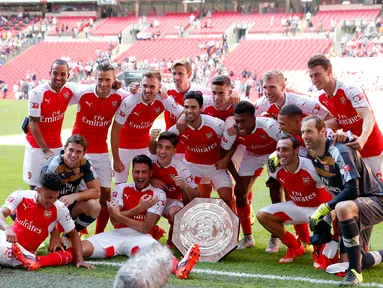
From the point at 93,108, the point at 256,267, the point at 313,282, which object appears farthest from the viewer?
the point at 93,108

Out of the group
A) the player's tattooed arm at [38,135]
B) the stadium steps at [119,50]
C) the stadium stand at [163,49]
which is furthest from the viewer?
the stadium steps at [119,50]

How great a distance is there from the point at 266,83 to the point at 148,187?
1559 millimetres

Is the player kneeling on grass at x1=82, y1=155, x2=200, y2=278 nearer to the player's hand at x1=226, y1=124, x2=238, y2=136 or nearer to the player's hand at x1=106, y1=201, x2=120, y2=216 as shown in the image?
the player's hand at x1=106, y1=201, x2=120, y2=216

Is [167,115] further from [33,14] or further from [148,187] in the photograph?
[33,14]

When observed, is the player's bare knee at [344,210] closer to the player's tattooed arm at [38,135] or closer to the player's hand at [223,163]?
the player's hand at [223,163]

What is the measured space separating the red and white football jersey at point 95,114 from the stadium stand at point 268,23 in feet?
111

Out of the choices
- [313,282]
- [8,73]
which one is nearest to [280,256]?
[313,282]

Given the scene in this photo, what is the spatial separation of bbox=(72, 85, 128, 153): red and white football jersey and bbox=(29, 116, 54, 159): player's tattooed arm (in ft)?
1.55

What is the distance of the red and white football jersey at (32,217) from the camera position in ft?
17.2

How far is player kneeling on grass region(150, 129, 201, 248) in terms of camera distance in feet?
19.6

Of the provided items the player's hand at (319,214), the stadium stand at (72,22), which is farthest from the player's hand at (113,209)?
the stadium stand at (72,22)

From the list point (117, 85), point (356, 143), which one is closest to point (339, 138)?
point (356, 143)

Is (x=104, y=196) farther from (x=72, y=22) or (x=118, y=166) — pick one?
(x=72, y=22)

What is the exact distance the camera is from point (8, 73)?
41.0 meters
